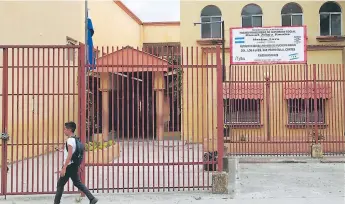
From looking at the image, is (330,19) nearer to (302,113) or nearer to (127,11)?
(302,113)

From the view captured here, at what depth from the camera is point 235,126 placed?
14.1 meters

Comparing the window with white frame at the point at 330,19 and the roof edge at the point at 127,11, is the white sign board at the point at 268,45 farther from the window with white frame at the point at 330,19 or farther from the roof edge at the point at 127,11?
the roof edge at the point at 127,11

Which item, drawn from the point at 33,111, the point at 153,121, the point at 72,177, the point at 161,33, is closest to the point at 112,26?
the point at 161,33

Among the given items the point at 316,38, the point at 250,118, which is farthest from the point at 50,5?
the point at 316,38

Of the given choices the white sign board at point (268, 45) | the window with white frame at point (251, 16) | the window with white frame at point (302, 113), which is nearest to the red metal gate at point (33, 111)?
the white sign board at point (268, 45)

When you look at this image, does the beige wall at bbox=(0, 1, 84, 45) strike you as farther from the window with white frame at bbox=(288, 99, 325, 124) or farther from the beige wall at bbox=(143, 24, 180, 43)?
the beige wall at bbox=(143, 24, 180, 43)

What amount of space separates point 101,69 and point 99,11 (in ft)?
46.8

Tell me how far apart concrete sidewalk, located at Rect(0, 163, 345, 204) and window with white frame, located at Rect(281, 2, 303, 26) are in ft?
25.1

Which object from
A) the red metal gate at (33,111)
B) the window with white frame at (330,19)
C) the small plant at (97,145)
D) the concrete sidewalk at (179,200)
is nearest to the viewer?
the concrete sidewalk at (179,200)

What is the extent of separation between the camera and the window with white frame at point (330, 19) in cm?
1625

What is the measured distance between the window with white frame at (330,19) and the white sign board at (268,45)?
12.1 feet

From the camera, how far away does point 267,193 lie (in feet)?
26.4

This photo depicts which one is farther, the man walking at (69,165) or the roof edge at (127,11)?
the roof edge at (127,11)

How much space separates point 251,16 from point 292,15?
5.27ft
